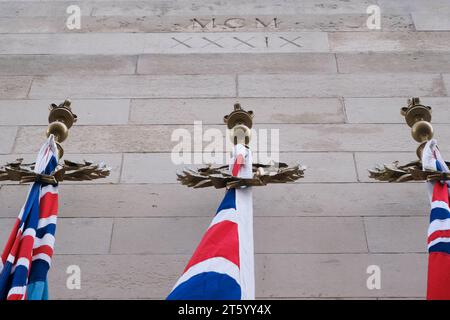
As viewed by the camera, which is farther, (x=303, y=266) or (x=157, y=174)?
(x=157, y=174)

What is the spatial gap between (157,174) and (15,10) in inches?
154

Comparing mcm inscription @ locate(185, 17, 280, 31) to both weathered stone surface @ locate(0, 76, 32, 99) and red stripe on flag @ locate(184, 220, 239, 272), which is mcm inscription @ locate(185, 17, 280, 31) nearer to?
weathered stone surface @ locate(0, 76, 32, 99)

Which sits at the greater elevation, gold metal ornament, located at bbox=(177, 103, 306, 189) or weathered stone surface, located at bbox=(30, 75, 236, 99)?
weathered stone surface, located at bbox=(30, 75, 236, 99)

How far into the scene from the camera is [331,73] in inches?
379

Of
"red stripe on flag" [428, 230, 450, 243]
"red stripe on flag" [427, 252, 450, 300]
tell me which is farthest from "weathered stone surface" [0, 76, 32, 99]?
"red stripe on flag" [427, 252, 450, 300]

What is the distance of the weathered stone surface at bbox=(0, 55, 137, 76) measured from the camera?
970 centimetres

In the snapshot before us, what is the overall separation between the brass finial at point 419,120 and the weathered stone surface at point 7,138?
146 inches

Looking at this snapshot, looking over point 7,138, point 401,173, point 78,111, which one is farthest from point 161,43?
point 401,173

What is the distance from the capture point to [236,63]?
980 cm

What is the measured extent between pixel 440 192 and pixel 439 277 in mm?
884

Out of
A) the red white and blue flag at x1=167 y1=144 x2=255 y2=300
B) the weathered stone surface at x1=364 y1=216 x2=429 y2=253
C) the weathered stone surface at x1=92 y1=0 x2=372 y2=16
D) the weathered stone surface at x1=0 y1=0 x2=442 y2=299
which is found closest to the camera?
the red white and blue flag at x1=167 y1=144 x2=255 y2=300
